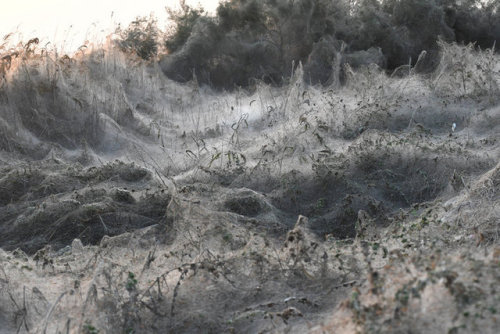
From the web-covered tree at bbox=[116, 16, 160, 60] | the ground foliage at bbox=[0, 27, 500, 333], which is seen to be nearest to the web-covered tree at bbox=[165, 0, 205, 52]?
the web-covered tree at bbox=[116, 16, 160, 60]

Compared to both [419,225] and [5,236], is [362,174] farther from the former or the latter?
[5,236]

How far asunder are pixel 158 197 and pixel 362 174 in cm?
209

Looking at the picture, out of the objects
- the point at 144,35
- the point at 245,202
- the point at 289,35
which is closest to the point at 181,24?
the point at 144,35

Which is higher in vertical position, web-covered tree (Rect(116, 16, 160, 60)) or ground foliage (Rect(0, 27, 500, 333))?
web-covered tree (Rect(116, 16, 160, 60))

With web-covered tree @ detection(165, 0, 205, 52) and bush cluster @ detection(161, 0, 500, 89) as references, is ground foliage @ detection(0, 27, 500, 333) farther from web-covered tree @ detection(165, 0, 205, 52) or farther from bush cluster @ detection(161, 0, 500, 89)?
web-covered tree @ detection(165, 0, 205, 52)

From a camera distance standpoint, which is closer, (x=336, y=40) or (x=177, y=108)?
(x=177, y=108)

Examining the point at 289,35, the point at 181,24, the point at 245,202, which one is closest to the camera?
the point at 245,202

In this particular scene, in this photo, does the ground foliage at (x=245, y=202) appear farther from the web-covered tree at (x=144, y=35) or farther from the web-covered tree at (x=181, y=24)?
the web-covered tree at (x=181, y=24)

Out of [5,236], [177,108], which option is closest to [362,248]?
[5,236]

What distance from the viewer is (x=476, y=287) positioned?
2.81 meters

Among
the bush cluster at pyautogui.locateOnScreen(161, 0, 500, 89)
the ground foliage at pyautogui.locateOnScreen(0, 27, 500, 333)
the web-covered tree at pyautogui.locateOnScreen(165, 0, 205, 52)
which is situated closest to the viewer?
the ground foliage at pyautogui.locateOnScreen(0, 27, 500, 333)

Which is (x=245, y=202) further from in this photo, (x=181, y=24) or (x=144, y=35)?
(x=181, y=24)

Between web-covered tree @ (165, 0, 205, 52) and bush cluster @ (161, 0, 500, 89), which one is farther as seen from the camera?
web-covered tree @ (165, 0, 205, 52)

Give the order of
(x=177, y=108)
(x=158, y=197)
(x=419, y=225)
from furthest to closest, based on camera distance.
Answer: (x=177, y=108) → (x=158, y=197) → (x=419, y=225)
